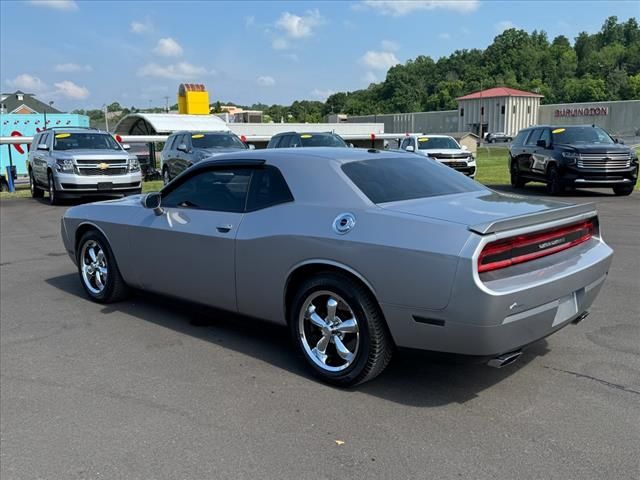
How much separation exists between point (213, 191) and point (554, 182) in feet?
40.4

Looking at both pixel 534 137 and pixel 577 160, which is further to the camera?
pixel 534 137

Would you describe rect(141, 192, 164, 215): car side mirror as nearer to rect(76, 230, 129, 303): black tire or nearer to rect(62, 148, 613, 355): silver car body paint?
rect(62, 148, 613, 355): silver car body paint

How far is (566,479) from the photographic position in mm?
2920

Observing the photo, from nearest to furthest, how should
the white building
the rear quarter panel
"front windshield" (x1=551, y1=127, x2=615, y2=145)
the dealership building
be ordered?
the rear quarter panel → "front windshield" (x1=551, y1=127, x2=615, y2=145) → the dealership building → the white building

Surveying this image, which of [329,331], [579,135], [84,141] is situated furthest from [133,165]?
[329,331]

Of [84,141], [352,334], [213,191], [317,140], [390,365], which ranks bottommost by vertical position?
[390,365]

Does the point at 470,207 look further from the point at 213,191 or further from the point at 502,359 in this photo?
the point at 213,191

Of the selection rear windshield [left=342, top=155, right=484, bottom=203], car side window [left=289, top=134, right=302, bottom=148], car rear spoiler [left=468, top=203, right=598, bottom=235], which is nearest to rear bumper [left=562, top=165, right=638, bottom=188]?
car side window [left=289, top=134, right=302, bottom=148]

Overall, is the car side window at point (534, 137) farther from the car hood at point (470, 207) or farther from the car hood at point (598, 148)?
the car hood at point (470, 207)

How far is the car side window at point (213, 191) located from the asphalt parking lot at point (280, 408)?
66 cm

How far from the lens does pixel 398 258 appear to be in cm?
361

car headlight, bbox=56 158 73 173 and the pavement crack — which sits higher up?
car headlight, bbox=56 158 73 173

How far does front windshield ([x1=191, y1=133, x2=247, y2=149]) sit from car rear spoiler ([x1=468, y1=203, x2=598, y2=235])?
13763 mm

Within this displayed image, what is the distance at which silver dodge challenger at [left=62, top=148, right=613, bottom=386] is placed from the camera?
347 cm
